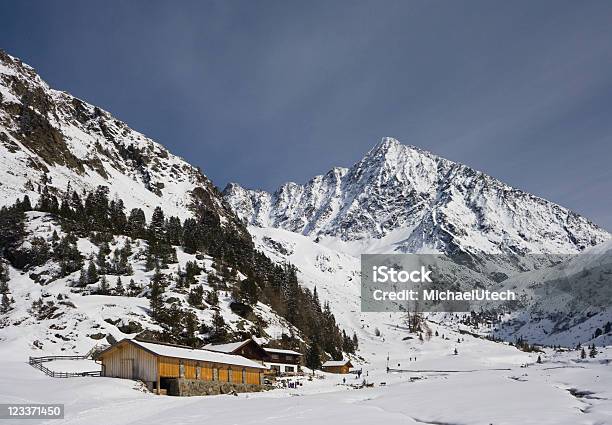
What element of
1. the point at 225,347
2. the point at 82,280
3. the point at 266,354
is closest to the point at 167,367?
the point at 225,347

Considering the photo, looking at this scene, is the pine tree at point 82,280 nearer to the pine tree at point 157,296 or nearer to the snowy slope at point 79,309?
the snowy slope at point 79,309

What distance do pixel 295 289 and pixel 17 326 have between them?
84.5 meters

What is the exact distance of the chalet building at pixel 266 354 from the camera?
6848 cm

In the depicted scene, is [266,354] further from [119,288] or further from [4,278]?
[4,278]

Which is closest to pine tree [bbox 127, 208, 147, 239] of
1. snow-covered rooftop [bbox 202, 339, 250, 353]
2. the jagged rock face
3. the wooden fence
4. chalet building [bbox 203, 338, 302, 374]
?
the jagged rock face

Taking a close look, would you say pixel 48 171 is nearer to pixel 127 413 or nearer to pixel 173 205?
pixel 173 205

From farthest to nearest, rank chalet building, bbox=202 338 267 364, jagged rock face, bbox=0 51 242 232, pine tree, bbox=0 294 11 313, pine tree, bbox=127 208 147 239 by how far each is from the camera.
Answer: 1. jagged rock face, bbox=0 51 242 232
2. pine tree, bbox=127 208 147 239
3. pine tree, bbox=0 294 11 313
4. chalet building, bbox=202 338 267 364

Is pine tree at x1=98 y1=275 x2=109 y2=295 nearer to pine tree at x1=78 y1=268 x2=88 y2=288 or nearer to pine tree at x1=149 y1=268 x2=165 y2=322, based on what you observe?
pine tree at x1=78 y1=268 x2=88 y2=288

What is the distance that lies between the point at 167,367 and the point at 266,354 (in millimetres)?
30917

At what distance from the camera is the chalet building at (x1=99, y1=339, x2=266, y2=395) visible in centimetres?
4631

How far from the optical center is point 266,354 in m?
76.4

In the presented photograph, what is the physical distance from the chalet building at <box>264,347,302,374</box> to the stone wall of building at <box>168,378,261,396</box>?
1949 centimetres

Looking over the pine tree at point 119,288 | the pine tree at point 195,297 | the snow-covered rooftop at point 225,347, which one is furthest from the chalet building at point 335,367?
the pine tree at point 119,288

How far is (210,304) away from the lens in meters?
85.4
